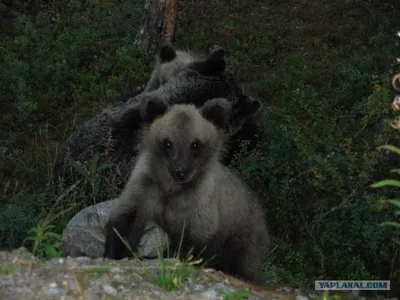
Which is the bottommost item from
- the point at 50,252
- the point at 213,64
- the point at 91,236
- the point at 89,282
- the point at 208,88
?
the point at 91,236

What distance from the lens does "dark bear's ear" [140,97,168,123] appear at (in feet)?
25.4

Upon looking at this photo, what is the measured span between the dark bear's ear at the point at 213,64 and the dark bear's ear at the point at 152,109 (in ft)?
11.0

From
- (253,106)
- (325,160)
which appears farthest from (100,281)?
(253,106)

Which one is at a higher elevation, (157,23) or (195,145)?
(157,23)

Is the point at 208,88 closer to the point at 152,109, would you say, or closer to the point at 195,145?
the point at 152,109

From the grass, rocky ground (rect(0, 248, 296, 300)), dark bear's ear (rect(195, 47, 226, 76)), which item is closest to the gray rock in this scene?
the grass

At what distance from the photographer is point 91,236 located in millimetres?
8742

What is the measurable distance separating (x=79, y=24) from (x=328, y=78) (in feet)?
21.4

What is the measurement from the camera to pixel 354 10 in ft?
60.7

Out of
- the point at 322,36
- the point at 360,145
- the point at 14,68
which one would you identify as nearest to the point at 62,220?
the point at 360,145

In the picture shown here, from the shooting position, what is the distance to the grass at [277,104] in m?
9.32

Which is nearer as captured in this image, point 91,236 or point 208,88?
point 91,236

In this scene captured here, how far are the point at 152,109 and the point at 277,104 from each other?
6.54 m

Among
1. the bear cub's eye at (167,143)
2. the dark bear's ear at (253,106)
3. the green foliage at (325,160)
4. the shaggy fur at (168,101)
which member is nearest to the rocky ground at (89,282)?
the bear cub's eye at (167,143)
